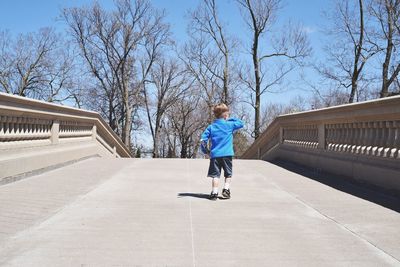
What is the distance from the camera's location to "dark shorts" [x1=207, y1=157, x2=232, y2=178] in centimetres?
660

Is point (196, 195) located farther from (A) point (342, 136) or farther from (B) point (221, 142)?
(A) point (342, 136)

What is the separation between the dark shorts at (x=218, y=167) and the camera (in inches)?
260

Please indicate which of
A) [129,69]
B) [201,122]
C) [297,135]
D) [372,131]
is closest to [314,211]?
[372,131]

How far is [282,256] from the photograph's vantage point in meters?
3.96

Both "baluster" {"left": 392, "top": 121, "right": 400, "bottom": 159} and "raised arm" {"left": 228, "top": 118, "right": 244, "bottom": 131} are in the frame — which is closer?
"baluster" {"left": 392, "top": 121, "right": 400, "bottom": 159}

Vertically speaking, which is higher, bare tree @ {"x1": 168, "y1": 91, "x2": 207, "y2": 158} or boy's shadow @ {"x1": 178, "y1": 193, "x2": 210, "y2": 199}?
bare tree @ {"x1": 168, "y1": 91, "x2": 207, "y2": 158}

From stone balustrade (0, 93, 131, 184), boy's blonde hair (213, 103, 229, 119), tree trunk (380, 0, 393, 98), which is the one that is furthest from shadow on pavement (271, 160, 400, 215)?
tree trunk (380, 0, 393, 98)

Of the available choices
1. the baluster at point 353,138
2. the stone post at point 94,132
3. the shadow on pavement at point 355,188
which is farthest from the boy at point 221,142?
the stone post at point 94,132

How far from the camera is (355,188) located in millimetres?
7438

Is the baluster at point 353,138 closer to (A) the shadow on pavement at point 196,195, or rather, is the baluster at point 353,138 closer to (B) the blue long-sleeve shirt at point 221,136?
(B) the blue long-sleeve shirt at point 221,136

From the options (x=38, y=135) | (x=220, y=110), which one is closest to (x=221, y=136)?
(x=220, y=110)

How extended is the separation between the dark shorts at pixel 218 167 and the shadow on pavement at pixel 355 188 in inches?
77.0

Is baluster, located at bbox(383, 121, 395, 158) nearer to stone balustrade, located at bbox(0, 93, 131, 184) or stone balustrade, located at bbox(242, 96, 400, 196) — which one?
stone balustrade, located at bbox(242, 96, 400, 196)

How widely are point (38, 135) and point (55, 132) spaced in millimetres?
971
